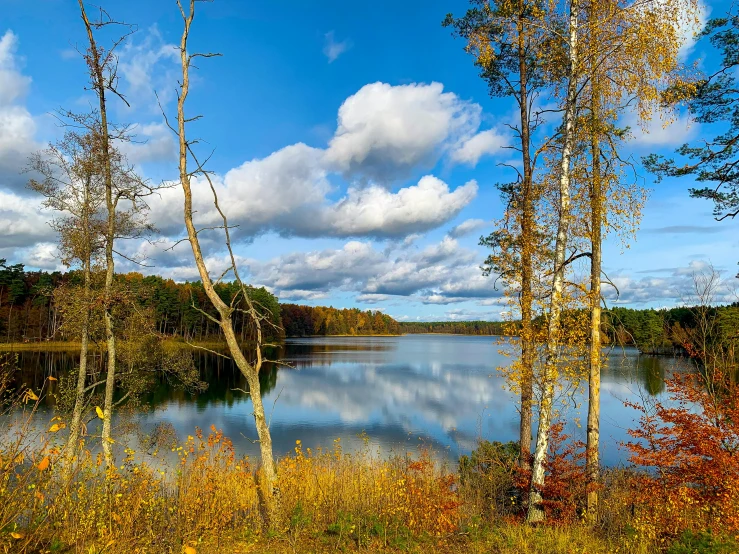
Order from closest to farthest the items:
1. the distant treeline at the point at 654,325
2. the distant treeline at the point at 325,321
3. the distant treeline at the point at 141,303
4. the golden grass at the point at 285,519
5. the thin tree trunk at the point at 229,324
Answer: the golden grass at the point at 285,519 < the thin tree trunk at the point at 229,324 < the distant treeline at the point at 654,325 < the distant treeline at the point at 141,303 < the distant treeline at the point at 325,321

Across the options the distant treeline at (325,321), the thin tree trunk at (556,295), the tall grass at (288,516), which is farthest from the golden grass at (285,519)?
the distant treeline at (325,321)

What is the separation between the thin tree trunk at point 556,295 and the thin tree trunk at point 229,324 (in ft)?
15.0

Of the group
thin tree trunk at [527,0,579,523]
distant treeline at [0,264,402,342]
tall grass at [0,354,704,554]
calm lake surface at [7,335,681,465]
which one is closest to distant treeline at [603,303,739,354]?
calm lake surface at [7,335,681,465]

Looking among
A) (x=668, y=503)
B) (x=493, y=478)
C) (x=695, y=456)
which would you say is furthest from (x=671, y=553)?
(x=493, y=478)

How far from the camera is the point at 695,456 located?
8359 mm

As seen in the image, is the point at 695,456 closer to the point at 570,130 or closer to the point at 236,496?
the point at 570,130

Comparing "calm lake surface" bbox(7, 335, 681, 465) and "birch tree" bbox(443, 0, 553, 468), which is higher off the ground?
"birch tree" bbox(443, 0, 553, 468)

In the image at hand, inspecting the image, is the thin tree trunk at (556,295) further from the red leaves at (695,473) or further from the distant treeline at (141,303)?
the distant treeline at (141,303)

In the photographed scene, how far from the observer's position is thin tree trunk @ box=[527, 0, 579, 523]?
7.96 meters

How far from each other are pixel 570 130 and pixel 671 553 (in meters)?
6.87

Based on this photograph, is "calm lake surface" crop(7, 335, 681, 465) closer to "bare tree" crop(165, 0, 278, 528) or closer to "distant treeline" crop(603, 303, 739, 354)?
"distant treeline" crop(603, 303, 739, 354)

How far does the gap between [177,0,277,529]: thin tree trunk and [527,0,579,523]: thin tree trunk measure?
4566 mm

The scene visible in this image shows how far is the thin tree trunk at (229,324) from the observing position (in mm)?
7340

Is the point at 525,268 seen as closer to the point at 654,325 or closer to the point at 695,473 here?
the point at 695,473
